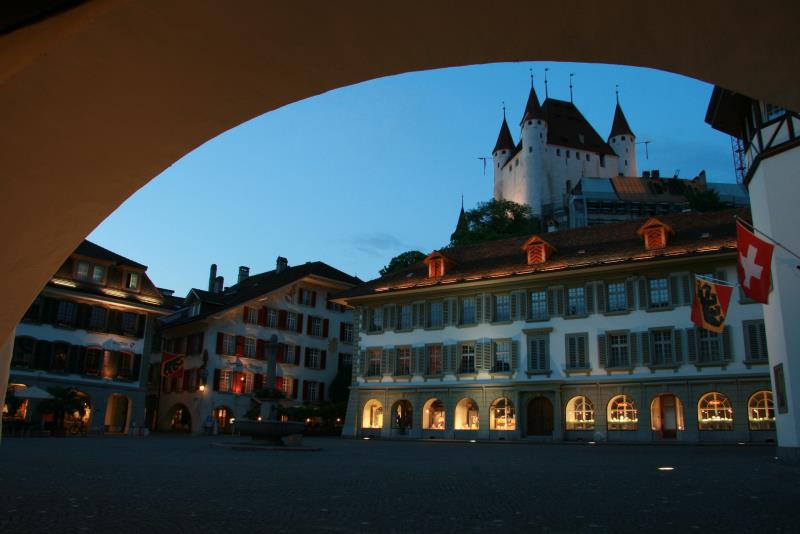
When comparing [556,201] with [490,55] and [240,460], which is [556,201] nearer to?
[240,460]

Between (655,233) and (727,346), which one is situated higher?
(655,233)

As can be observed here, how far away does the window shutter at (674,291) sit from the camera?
32.3 m

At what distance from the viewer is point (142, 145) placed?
317cm

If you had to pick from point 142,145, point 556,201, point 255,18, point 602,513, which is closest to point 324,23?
point 255,18

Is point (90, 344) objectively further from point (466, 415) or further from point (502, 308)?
point (502, 308)

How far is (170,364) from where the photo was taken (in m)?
40.8

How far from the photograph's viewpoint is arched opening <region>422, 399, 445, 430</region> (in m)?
38.8

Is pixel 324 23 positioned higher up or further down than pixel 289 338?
further down

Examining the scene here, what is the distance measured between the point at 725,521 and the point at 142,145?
267 inches

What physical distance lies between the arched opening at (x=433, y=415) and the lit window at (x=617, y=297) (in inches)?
420

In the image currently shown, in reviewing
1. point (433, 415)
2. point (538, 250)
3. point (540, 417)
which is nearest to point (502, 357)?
point (540, 417)

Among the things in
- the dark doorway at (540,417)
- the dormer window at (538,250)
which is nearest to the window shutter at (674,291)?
the dormer window at (538,250)

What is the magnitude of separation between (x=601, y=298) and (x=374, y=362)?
13867 millimetres

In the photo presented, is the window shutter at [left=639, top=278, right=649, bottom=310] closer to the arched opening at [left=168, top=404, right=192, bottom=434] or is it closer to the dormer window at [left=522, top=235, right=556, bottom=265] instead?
the dormer window at [left=522, top=235, right=556, bottom=265]
